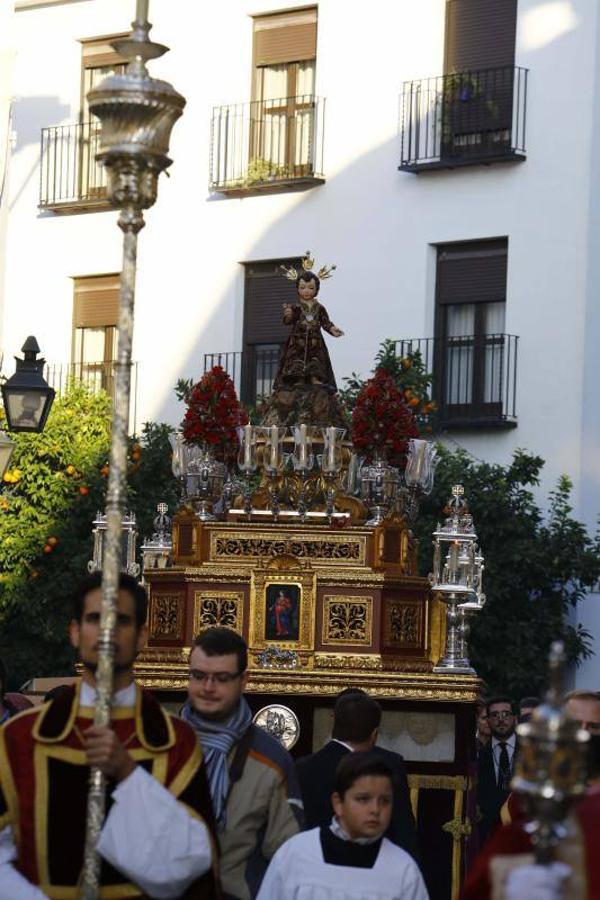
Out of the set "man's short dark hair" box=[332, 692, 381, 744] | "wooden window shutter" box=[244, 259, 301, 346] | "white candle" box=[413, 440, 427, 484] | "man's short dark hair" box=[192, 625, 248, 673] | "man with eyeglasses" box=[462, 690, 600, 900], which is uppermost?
"wooden window shutter" box=[244, 259, 301, 346]

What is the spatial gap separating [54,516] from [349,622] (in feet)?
28.7

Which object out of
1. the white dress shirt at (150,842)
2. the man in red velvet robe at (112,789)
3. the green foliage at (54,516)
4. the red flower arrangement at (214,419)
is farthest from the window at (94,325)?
the white dress shirt at (150,842)

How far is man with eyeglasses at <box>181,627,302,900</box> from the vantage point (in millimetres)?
6734

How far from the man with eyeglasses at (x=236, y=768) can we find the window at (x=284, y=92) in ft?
52.6

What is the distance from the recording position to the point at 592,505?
20.1 m

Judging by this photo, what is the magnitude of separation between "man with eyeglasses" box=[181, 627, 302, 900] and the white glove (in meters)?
2.72

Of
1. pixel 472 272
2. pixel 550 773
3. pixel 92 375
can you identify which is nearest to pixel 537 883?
pixel 550 773

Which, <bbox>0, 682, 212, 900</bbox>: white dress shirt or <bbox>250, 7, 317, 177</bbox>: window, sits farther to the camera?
<bbox>250, 7, 317, 177</bbox>: window

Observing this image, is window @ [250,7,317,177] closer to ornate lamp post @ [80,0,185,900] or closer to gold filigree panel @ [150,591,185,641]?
gold filigree panel @ [150,591,185,641]

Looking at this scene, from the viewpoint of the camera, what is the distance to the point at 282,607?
40.1ft

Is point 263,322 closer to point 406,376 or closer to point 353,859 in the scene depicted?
point 406,376

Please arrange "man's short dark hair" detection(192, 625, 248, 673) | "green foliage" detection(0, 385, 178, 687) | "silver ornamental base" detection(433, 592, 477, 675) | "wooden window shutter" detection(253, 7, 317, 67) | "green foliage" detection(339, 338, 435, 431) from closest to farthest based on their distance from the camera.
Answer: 1. "man's short dark hair" detection(192, 625, 248, 673)
2. "silver ornamental base" detection(433, 592, 477, 675)
3. "green foliage" detection(339, 338, 435, 431)
4. "green foliage" detection(0, 385, 178, 687)
5. "wooden window shutter" detection(253, 7, 317, 67)

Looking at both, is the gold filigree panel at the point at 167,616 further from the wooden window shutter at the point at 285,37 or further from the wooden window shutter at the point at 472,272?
the wooden window shutter at the point at 285,37

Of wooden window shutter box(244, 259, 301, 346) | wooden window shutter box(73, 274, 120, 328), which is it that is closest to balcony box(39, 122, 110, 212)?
wooden window shutter box(73, 274, 120, 328)
